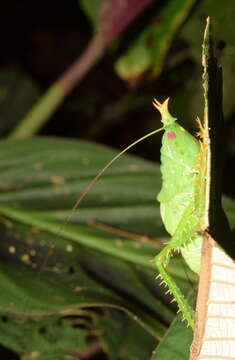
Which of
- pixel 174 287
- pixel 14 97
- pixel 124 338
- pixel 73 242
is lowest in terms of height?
pixel 124 338

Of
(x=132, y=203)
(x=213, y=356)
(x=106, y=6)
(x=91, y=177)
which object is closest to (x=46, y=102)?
(x=106, y=6)

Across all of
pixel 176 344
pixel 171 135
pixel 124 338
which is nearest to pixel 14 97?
pixel 124 338

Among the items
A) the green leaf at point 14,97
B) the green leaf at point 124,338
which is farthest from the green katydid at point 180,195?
the green leaf at point 14,97

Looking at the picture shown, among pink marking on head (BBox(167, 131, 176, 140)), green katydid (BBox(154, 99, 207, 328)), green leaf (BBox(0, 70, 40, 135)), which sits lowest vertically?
green katydid (BBox(154, 99, 207, 328))

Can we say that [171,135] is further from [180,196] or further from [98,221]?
[98,221]

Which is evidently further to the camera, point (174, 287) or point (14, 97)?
point (14, 97)

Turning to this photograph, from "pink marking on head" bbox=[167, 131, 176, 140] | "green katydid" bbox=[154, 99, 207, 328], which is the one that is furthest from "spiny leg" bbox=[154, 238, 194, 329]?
"pink marking on head" bbox=[167, 131, 176, 140]

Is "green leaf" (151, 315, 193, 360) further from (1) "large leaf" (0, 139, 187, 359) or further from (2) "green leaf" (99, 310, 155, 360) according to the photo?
(2) "green leaf" (99, 310, 155, 360)

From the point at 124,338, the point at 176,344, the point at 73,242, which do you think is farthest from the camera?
the point at 73,242

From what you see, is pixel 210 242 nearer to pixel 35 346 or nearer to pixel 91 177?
pixel 35 346

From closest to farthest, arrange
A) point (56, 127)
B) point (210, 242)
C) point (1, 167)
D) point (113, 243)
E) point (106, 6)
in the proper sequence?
point (210, 242) < point (113, 243) < point (1, 167) < point (106, 6) < point (56, 127)

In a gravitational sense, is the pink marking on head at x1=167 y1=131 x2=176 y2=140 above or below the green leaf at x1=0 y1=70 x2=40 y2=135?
below
